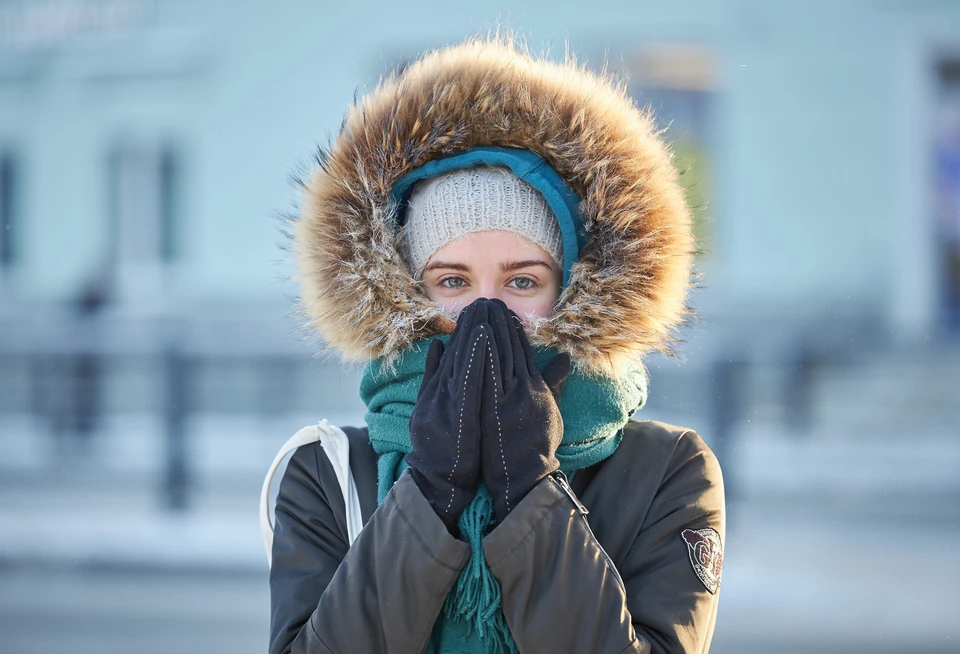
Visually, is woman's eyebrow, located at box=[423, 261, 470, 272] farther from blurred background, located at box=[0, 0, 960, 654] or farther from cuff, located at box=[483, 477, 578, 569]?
blurred background, located at box=[0, 0, 960, 654]

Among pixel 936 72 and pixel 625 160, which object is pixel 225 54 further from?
pixel 625 160

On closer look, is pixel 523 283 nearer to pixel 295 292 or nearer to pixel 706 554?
pixel 706 554

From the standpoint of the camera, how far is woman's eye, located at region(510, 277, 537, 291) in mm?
1809

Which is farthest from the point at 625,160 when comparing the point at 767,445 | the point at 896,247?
the point at 896,247

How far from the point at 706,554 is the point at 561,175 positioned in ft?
2.22

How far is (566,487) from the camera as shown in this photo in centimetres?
160

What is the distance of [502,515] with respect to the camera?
62.4 inches

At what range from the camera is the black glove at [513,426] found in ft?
5.17

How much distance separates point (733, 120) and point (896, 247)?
84.1 inches

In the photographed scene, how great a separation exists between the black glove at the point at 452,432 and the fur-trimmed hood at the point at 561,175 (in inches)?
6.9

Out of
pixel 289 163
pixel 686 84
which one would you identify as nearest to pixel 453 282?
pixel 289 163

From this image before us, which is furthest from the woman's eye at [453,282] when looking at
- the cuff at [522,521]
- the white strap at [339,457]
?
the cuff at [522,521]

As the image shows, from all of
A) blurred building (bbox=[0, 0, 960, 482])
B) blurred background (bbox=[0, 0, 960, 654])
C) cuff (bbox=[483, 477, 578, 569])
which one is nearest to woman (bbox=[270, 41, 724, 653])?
cuff (bbox=[483, 477, 578, 569])

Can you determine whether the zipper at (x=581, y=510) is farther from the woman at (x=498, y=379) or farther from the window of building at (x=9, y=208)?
the window of building at (x=9, y=208)
